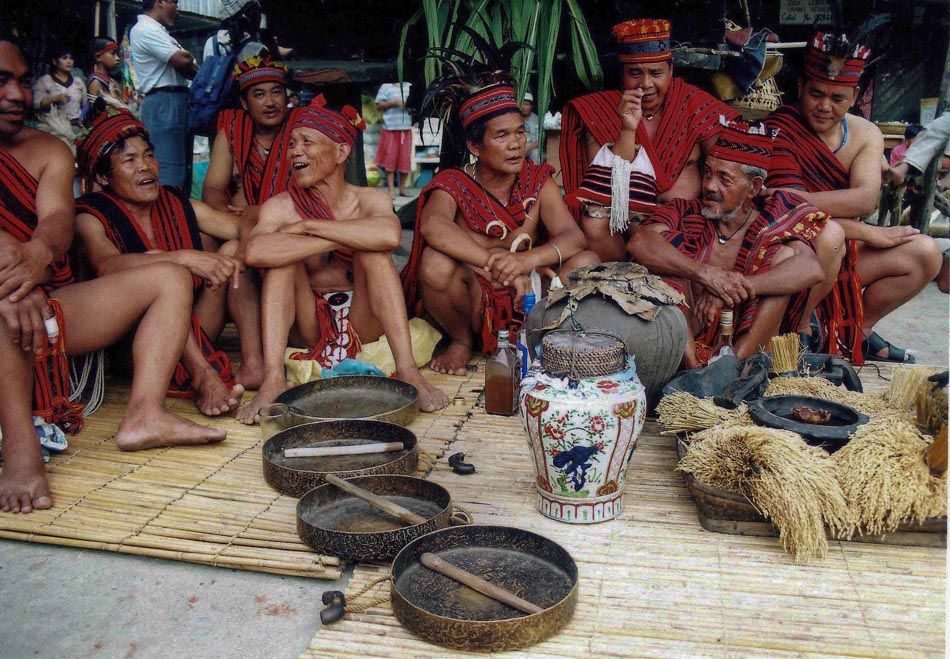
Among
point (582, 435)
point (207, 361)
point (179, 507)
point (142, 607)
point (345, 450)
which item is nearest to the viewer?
point (142, 607)

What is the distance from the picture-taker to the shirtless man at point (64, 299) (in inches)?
114

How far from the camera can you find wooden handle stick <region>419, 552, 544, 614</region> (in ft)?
6.50

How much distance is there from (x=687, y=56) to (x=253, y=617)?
3956 millimetres

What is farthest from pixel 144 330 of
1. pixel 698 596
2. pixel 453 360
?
pixel 698 596

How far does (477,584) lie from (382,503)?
44 centimetres

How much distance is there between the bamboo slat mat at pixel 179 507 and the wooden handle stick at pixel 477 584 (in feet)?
0.96

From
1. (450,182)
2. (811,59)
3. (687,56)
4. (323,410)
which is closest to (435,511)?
(323,410)

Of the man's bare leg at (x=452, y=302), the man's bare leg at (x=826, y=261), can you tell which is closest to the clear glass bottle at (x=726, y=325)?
the man's bare leg at (x=826, y=261)

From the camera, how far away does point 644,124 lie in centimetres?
434

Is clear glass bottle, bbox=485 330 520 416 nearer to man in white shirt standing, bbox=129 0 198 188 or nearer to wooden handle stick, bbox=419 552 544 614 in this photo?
wooden handle stick, bbox=419 552 544 614

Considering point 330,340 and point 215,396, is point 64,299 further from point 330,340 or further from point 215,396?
point 330,340

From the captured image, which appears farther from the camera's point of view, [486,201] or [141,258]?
Answer: [486,201]

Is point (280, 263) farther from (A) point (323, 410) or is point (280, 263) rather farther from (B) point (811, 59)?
(B) point (811, 59)

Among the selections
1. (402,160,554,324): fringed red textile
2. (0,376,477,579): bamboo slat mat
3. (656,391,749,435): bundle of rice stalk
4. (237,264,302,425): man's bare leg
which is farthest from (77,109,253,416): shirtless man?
(656,391,749,435): bundle of rice stalk
